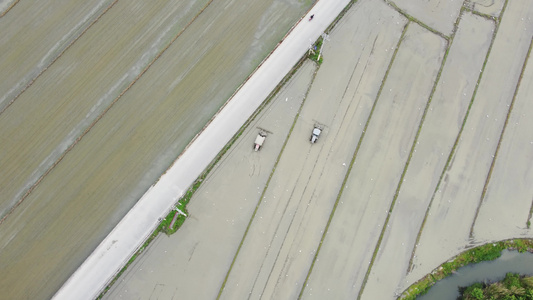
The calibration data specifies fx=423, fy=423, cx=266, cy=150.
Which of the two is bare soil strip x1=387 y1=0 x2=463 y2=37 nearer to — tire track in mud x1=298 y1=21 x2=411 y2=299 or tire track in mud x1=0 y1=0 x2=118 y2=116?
tire track in mud x1=298 y1=21 x2=411 y2=299

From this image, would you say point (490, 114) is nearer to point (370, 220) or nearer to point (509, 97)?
point (509, 97)

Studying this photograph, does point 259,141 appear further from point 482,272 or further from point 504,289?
point 504,289

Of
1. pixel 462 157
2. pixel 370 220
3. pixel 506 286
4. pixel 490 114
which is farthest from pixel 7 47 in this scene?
pixel 506 286

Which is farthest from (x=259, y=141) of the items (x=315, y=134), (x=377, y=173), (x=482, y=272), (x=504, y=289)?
(x=504, y=289)

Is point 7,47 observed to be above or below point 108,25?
below

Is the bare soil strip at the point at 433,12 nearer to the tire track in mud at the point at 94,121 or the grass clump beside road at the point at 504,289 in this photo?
the tire track in mud at the point at 94,121

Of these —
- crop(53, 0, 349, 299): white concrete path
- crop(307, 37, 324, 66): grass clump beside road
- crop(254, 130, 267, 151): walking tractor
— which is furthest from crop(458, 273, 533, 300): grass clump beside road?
crop(53, 0, 349, 299): white concrete path

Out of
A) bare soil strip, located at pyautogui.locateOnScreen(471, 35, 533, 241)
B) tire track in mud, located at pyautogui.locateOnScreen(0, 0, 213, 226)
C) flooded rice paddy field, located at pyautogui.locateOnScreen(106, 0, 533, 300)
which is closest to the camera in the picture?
tire track in mud, located at pyautogui.locateOnScreen(0, 0, 213, 226)
